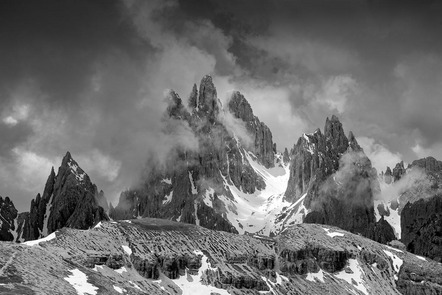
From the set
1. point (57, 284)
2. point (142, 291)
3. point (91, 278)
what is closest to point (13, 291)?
point (57, 284)

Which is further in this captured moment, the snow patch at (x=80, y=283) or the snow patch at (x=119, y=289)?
the snow patch at (x=119, y=289)

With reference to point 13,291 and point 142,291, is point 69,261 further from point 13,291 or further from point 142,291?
point 13,291

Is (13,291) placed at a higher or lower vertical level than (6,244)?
lower

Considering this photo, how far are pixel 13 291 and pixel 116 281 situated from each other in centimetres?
4593

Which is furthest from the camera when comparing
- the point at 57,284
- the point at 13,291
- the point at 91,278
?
the point at 91,278

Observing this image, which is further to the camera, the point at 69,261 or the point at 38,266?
the point at 69,261

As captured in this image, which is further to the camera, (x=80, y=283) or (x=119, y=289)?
(x=119, y=289)

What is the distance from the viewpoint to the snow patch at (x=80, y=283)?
17675 centimetres

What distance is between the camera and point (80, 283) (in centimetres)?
18250

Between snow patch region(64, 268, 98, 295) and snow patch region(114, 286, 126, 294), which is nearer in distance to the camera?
snow patch region(64, 268, 98, 295)

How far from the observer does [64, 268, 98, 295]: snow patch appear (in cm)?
17675

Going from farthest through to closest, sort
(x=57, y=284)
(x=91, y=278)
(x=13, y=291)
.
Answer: (x=91, y=278), (x=57, y=284), (x=13, y=291)

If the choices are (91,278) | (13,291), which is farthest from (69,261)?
(13,291)

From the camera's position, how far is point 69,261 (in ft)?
655
